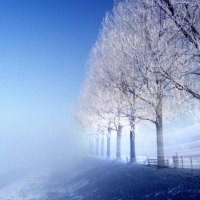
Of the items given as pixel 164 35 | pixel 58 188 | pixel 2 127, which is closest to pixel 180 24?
pixel 164 35

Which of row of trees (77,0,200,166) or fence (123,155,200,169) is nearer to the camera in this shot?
row of trees (77,0,200,166)

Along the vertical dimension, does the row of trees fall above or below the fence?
above

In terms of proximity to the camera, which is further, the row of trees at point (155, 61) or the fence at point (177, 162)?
the fence at point (177, 162)

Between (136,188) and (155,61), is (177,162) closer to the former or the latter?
(136,188)

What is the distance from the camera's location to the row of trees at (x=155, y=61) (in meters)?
14.4

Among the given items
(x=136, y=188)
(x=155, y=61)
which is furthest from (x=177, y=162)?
(x=155, y=61)

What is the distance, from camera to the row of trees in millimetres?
14383

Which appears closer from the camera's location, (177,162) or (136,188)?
(136,188)

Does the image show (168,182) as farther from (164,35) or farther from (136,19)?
(136,19)

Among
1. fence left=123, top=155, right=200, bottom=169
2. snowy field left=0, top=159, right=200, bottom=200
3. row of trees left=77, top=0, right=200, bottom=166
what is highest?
row of trees left=77, top=0, right=200, bottom=166

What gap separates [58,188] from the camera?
2761 centimetres

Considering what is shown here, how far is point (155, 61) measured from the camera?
16234 millimetres

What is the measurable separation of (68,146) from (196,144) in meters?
69.7

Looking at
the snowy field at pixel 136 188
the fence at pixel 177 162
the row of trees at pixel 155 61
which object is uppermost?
the row of trees at pixel 155 61
